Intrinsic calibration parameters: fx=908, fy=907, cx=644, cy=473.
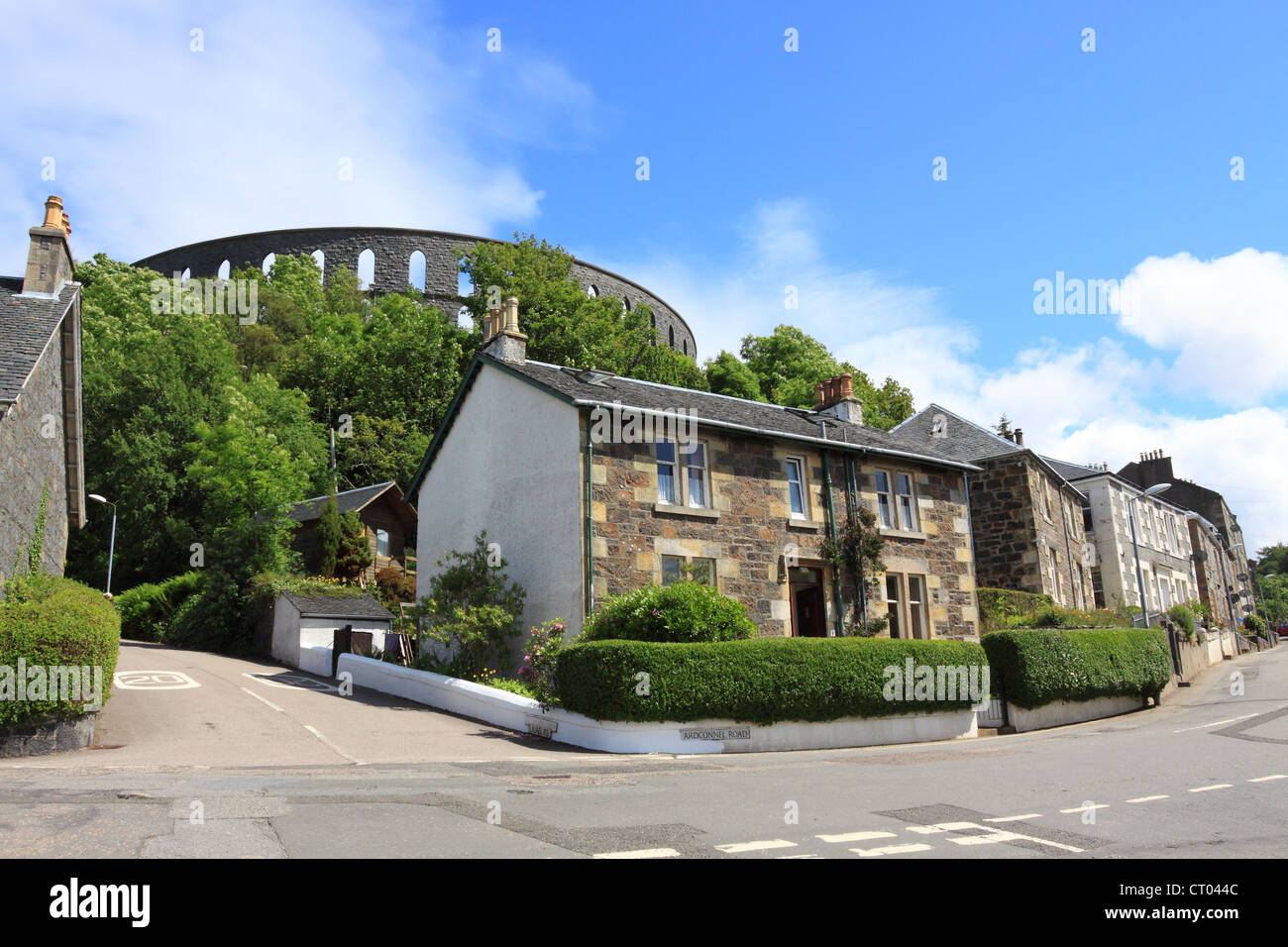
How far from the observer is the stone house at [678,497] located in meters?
19.3

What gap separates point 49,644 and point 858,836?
11.0 metres

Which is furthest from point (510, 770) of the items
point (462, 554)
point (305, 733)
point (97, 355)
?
point (97, 355)

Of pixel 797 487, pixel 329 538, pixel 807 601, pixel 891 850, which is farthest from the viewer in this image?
pixel 329 538

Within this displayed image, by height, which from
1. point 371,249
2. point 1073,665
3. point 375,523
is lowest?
point 1073,665

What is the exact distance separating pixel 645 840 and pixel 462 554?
14.5 m

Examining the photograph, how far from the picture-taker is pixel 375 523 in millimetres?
39000

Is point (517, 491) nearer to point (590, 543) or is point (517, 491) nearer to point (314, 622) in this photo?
point (590, 543)

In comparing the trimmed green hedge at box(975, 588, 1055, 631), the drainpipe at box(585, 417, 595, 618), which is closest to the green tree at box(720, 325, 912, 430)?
the trimmed green hedge at box(975, 588, 1055, 631)

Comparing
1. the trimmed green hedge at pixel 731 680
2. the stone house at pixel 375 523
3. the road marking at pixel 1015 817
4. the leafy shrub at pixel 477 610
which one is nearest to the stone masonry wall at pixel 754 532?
the leafy shrub at pixel 477 610

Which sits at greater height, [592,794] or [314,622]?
[314,622]

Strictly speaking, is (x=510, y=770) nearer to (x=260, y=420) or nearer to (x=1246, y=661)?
(x=260, y=420)

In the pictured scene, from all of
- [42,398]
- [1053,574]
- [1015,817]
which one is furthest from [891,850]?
[1053,574]

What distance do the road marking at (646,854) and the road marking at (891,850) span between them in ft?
4.52

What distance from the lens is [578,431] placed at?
756 inches
